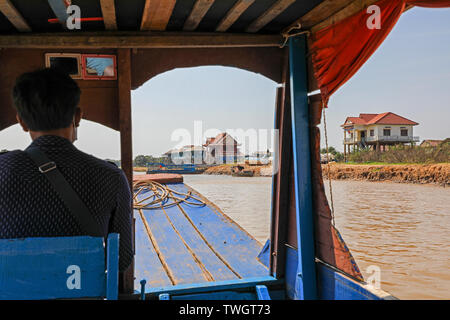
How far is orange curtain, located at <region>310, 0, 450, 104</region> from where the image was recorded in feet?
7.55

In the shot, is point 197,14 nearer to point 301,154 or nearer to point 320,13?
point 320,13

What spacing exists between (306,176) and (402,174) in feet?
87.3

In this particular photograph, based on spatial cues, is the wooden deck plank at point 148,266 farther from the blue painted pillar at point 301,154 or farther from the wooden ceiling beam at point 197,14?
the wooden ceiling beam at point 197,14

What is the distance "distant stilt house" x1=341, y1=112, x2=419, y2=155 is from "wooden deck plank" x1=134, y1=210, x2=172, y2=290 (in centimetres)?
3865

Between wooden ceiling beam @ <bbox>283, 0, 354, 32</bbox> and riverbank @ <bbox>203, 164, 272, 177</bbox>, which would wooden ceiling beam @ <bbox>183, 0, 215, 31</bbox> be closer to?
wooden ceiling beam @ <bbox>283, 0, 354, 32</bbox>

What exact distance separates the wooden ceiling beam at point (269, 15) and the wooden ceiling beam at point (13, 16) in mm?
1748

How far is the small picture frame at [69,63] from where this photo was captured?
314 centimetres

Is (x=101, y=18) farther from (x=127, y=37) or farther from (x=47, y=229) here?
(x=47, y=229)

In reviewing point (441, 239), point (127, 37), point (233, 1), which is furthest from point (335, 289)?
point (441, 239)

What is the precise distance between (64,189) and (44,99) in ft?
0.97

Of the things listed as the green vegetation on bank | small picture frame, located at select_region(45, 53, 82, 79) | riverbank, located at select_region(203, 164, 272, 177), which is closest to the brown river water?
the green vegetation on bank

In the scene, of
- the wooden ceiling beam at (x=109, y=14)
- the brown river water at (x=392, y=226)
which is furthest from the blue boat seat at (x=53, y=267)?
the brown river water at (x=392, y=226)

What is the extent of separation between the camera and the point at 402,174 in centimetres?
2678
